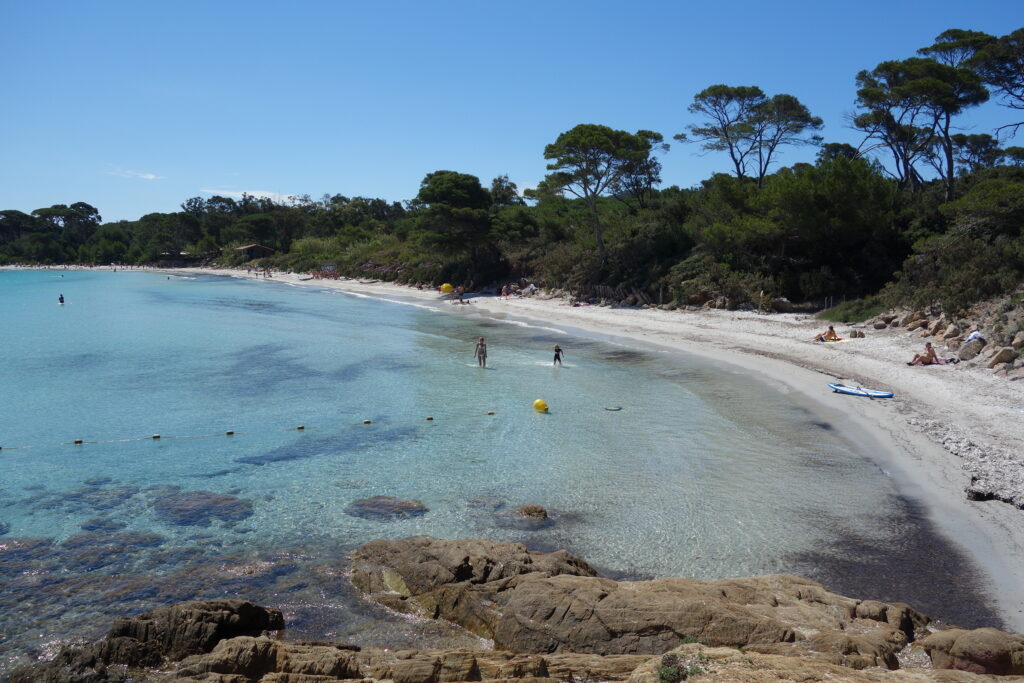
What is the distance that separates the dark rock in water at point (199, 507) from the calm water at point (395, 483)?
6 cm

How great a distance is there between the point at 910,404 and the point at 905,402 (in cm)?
27

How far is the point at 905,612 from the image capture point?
25.4 feet

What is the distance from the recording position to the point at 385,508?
12414 millimetres

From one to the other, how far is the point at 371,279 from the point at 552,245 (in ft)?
91.8

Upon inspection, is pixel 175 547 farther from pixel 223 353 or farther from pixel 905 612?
pixel 223 353

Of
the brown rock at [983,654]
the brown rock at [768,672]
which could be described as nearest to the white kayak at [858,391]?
the brown rock at [983,654]

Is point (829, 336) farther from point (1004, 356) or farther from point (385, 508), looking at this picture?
point (385, 508)

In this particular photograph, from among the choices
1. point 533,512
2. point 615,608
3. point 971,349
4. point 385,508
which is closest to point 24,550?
point 385,508

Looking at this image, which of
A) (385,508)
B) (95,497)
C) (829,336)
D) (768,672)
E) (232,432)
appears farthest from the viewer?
(829,336)

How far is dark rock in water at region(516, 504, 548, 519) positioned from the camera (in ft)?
39.3

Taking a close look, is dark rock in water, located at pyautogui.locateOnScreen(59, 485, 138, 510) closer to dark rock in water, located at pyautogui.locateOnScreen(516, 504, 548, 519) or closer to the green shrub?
dark rock in water, located at pyautogui.locateOnScreen(516, 504, 548, 519)

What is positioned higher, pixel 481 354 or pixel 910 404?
pixel 910 404

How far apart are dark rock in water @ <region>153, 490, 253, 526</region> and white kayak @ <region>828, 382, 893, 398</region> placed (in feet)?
55.1

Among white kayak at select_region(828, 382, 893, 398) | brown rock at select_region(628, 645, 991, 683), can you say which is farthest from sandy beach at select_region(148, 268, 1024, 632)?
brown rock at select_region(628, 645, 991, 683)
